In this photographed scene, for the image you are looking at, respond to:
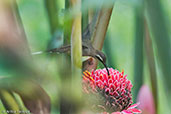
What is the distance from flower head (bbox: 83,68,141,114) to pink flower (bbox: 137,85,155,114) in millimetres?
50

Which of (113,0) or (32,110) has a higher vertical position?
(113,0)

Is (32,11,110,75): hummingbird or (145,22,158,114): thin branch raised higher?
(32,11,110,75): hummingbird

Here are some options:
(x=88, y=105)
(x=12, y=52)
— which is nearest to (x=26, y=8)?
(x=12, y=52)

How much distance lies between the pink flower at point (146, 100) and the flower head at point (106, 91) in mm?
50

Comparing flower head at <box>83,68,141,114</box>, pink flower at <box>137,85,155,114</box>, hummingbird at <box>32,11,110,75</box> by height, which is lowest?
pink flower at <box>137,85,155,114</box>

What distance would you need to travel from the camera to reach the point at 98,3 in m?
0.36

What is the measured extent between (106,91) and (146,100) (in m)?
0.09

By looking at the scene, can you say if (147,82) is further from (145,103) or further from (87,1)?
(87,1)

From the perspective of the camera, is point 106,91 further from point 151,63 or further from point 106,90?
point 151,63

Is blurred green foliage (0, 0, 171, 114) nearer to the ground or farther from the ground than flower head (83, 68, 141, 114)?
farther from the ground

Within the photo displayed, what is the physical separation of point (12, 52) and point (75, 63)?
9cm

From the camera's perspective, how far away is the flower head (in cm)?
35

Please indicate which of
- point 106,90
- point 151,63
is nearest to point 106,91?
point 106,90

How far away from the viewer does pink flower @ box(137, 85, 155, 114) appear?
0.41 m
